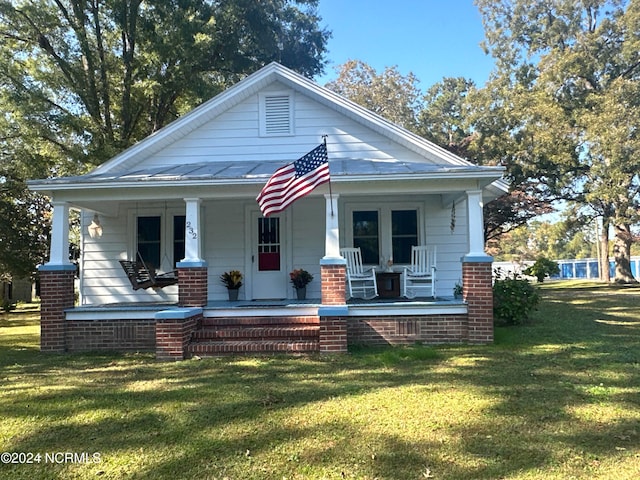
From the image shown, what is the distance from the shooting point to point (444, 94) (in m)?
36.7

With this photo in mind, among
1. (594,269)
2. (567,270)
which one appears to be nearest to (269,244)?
(594,269)

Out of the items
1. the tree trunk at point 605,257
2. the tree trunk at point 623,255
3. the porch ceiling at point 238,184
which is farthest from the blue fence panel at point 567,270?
the porch ceiling at point 238,184

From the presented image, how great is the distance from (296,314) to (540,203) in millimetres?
19980

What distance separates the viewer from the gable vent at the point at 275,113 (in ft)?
33.2

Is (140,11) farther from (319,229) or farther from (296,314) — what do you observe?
(296,314)

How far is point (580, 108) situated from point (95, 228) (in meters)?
21.9

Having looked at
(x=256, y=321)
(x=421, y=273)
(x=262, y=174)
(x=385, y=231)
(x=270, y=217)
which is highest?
(x=262, y=174)

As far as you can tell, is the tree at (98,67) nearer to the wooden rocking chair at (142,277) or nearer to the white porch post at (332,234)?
the wooden rocking chair at (142,277)

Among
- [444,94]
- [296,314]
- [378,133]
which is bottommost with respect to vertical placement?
[296,314]

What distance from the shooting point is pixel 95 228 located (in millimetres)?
10227

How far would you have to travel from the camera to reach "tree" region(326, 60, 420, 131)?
3447 cm

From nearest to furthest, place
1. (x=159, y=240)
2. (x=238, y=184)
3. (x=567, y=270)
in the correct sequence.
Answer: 1. (x=238, y=184)
2. (x=159, y=240)
3. (x=567, y=270)

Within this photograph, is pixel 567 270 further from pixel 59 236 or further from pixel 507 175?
pixel 59 236

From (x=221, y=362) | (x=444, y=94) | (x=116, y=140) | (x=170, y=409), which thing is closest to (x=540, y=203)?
(x=444, y=94)
